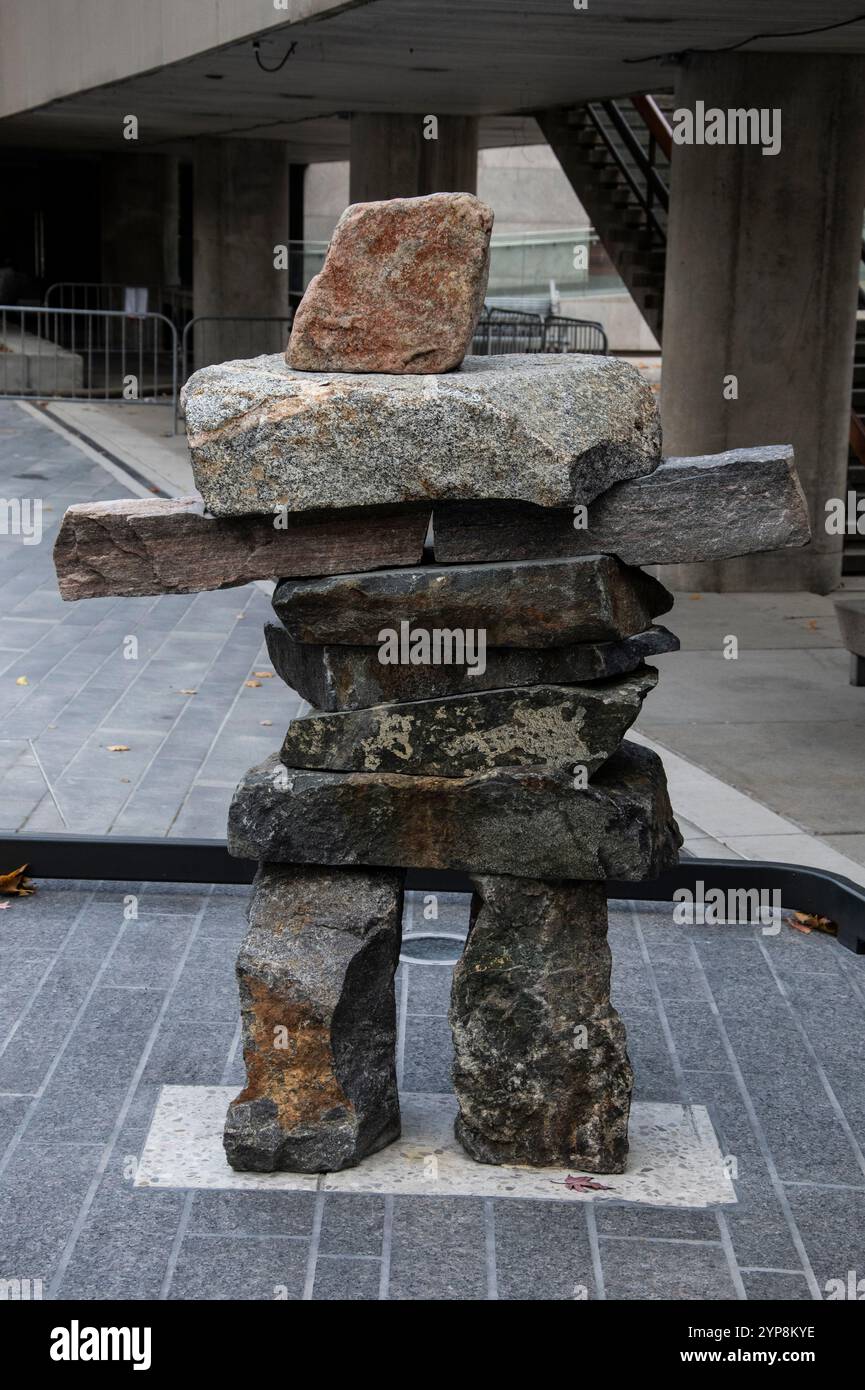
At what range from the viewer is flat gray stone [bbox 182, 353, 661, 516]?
448cm

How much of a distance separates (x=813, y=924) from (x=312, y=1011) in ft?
9.85

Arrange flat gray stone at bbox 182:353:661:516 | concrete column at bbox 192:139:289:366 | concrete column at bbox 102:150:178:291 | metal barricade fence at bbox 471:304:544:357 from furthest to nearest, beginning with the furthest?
concrete column at bbox 102:150:178:291 < concrete column at bbox 192:139:289:366 < metal barricade fence at bbox 471:304:544:357 < flat gray stone at bbox 182:353:661:516

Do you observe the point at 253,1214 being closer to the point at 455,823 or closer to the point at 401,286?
the point at 455,823

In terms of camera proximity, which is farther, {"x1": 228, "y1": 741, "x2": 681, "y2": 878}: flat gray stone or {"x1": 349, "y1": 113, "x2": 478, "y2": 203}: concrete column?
{"x1": 349, "y1": 113, "x2": 478, "y2": 203}: concrete column

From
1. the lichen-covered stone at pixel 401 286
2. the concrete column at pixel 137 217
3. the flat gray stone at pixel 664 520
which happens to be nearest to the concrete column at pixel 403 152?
the concrete column at pixel 137 217

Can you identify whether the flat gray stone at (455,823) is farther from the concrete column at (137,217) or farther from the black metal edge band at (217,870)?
the concrete column at (137,217)

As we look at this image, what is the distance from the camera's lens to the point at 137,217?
31.7 metres

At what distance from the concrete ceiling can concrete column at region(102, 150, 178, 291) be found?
8.34m

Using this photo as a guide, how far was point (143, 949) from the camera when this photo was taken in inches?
267

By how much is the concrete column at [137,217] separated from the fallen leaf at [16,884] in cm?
2576

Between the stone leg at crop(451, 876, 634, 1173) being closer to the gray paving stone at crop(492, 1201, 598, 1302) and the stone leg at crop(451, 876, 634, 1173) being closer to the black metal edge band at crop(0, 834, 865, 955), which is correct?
the gray paving stone at crop(492, 1201, 598, 1302)

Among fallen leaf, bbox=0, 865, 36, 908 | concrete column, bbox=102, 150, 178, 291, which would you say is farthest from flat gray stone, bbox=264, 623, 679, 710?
concrete column, bbox=102, 150, 178, 291

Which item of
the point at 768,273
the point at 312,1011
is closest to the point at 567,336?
the point at 768,273
